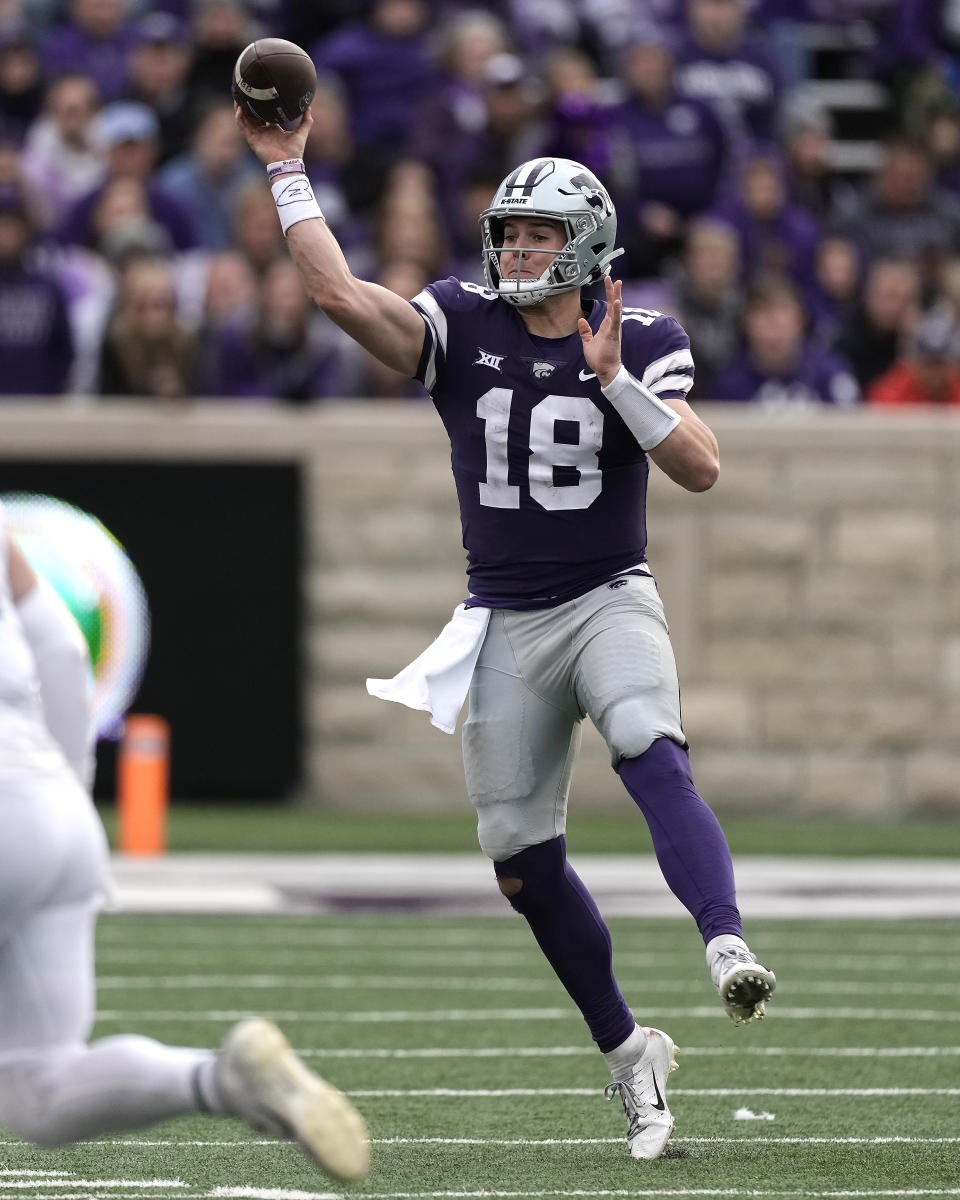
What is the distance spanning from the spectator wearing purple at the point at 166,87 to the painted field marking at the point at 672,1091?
9107mm

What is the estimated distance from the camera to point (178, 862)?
424 inches

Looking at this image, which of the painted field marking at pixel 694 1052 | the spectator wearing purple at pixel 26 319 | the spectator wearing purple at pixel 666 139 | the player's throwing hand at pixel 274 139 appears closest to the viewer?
the player's throwing hand at pixel 274 139

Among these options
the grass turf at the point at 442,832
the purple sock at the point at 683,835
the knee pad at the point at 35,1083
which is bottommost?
the grass turf at the point at 442,832

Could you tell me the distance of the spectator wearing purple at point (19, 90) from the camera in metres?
14.5

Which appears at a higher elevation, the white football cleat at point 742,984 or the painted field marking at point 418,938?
the white football cleat at point 742,984

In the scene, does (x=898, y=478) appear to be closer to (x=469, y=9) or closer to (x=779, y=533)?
(x=779, y=533)

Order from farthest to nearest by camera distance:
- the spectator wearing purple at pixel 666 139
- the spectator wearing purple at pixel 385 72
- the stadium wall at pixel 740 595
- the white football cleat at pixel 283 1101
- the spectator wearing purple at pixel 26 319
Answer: the spectator wearing purple at pixel 385 72 → the spectator wearing purple at pixel 666 139 → the stadium wall at pixel 740 595 → the spectator wearing purple at pixel 26 319 → the white football cleat at pixel 283 1101

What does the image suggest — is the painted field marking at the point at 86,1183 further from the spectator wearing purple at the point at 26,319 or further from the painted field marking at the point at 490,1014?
the spectator wearing purple at the point at 26,319

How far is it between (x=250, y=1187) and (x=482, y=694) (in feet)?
3.90

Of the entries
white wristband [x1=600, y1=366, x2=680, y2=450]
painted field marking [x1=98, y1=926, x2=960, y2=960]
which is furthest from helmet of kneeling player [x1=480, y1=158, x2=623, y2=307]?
painted field marking [x1=98, y1=926, x2=960, y2=960]

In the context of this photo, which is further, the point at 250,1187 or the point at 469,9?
the point at 469,9

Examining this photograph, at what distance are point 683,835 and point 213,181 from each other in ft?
30.6

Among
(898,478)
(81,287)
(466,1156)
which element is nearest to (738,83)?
(898,478)

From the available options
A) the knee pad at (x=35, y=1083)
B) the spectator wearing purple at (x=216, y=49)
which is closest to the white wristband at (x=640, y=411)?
the knee pad at (x=35, y=1083)
